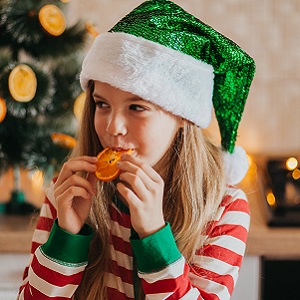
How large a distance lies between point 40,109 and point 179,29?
60 cm

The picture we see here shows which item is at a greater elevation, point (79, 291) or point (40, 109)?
point (40, 109)

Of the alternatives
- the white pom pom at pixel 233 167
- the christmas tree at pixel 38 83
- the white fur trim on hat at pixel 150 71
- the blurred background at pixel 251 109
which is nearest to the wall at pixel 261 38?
the blurred background at pixel 251 109

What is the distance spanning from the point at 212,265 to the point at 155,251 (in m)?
0.15

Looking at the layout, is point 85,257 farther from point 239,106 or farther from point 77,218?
point 239,106

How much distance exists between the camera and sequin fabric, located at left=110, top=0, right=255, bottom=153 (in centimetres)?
115

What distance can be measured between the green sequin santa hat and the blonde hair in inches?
2.6

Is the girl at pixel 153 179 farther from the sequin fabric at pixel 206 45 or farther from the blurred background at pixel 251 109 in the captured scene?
the blurred background at pixel 251 109

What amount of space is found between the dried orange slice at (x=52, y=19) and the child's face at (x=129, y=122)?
532 mm

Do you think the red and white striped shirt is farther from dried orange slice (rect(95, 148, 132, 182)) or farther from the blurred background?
the blurred background

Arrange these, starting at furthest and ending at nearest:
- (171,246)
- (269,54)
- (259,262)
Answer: (269,54) < (259,262) < (171,246)

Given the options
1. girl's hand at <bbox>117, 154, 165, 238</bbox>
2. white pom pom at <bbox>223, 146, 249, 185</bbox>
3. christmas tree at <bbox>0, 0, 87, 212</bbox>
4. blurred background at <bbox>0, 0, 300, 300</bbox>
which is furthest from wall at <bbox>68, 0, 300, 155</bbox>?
girl's hand at <bbox>117, 154, 165, 238</bbox>

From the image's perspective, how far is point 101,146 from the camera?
4.26ft

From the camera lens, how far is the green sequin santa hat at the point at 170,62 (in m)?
1.12

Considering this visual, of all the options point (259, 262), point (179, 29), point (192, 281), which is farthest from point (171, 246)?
point (259, 262)
